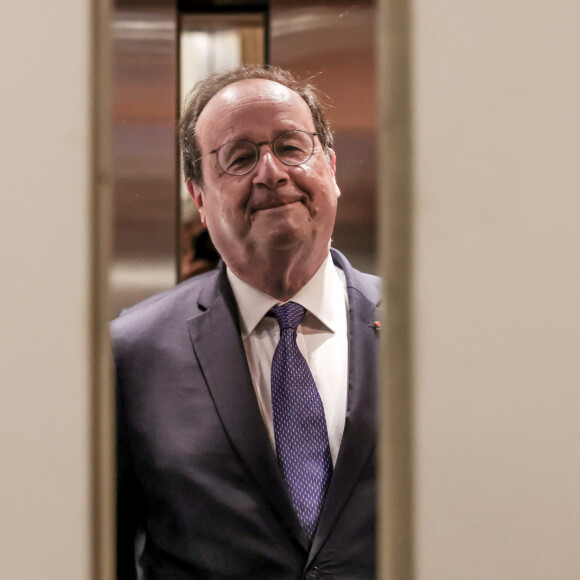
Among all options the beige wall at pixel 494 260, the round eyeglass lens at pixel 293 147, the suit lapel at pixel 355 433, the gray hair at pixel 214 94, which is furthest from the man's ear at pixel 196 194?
the beige wall at pixel 494 260

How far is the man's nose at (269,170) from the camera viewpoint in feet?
2.22

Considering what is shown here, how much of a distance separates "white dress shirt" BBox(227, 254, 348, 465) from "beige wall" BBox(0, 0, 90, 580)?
0.89ft

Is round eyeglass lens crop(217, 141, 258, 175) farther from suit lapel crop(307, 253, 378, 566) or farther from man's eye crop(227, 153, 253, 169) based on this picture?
suit lapel crop(307, 253, 378, 566)

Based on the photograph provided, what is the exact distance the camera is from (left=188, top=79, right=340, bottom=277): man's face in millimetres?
683

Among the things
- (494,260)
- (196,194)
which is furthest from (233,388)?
(494,260)

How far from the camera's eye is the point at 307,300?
0.73 meters

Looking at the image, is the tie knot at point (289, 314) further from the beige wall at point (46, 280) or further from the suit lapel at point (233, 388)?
the beige wall at point (46, 280)

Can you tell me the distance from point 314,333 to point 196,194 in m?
0.24

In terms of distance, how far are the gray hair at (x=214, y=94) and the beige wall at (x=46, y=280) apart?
27cm

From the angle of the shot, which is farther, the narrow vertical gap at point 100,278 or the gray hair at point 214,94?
the gray hair at point 214,94

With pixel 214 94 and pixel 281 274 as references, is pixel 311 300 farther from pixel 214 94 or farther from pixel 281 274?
pixel 214 94

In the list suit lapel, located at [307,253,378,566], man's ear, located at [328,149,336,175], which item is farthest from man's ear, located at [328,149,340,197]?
suit lapel, located at [307,253,378,566]

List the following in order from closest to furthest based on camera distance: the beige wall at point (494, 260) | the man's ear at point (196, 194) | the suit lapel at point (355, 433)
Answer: the beige wall at point (494, 260) → the suit lapel at point (355, 433) → the man's ear at point (196, 194)

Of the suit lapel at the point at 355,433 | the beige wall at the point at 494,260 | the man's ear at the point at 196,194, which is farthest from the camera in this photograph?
the man's ear at the point at 196,194
